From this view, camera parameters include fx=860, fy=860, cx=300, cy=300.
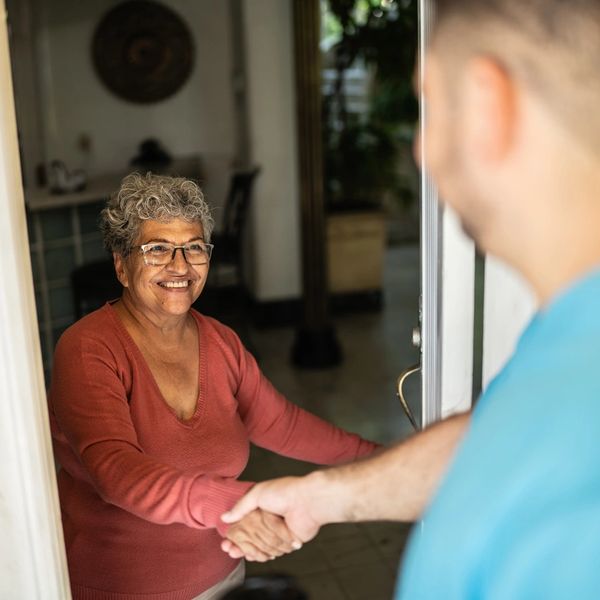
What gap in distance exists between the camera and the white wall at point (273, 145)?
503 cm

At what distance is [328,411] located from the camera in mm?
4215

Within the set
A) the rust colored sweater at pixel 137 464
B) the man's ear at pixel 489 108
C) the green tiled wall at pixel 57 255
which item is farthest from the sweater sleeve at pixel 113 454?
the green tiled wall at pixel 57 255

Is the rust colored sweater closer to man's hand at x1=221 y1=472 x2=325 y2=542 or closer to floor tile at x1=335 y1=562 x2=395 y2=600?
man's hand at x1=221 y1=472 x2=325 y2=542

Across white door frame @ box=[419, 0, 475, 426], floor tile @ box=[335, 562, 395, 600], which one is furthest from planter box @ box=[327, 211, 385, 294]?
white door frame @ box=[419, 0, 475, 426]

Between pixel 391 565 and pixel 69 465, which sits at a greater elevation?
pixel 69 465

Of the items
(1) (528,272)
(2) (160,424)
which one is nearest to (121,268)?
(2) (160,424)

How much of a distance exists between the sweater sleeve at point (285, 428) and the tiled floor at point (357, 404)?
1.10 metres

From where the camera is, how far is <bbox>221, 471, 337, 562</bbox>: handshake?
131 centimetres

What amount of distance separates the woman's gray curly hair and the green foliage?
2742 millimetres

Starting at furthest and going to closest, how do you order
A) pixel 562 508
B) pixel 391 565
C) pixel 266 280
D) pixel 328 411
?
pixel 266 280 → pixel 328 411 → pixel 391 565 → pixel 562 508

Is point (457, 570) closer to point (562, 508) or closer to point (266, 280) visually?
point (562, 508)

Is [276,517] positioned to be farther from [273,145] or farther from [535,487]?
[273,145]

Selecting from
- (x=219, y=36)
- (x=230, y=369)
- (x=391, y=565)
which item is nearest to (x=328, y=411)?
(x=391, y=565)

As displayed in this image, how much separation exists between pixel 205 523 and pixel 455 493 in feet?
2.48
